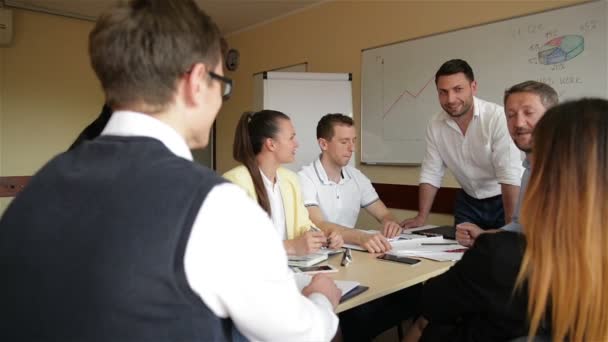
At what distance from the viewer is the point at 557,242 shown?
0.87m

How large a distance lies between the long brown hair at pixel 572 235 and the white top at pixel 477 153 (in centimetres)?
158

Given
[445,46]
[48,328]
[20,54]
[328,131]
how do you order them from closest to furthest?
[48,328]
[328,131]
[445,46]
[20,54]

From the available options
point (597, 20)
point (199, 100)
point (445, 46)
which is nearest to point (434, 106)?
point (445, 46)

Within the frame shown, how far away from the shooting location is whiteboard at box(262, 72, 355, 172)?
399 cm

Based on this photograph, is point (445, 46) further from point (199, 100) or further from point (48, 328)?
point (48, 328)

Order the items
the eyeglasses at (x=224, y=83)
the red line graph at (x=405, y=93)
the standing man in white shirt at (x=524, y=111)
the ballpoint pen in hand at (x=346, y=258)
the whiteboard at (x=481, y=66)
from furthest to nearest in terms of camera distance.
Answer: the red line graph at (x=405, y=93) → the whiteboard at (x=481, y=66) → the standing man in white shirt at (x=524, y=111) → the ballpoint pen in hand at (x=346, y=258) → the eyeglasses at (x=224, y=83)

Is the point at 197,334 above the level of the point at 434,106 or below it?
below

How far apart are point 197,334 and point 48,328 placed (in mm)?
217

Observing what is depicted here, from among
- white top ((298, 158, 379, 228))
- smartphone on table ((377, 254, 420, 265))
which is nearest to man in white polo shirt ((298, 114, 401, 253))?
white top ((298, 158, 379, 228))

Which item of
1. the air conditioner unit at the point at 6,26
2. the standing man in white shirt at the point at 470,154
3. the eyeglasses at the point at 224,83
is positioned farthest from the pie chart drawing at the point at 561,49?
the air conditioner unit at the point at 6,26

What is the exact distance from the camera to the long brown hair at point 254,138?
1964mm

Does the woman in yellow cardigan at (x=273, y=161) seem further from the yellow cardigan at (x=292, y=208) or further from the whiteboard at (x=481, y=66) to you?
the whiteboard at (x=481, y=66)

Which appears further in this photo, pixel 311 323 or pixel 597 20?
pixel 597 20

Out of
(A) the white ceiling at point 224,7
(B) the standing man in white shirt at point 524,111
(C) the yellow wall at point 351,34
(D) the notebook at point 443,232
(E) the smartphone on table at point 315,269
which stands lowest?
(D) the notebook at point 443,232
